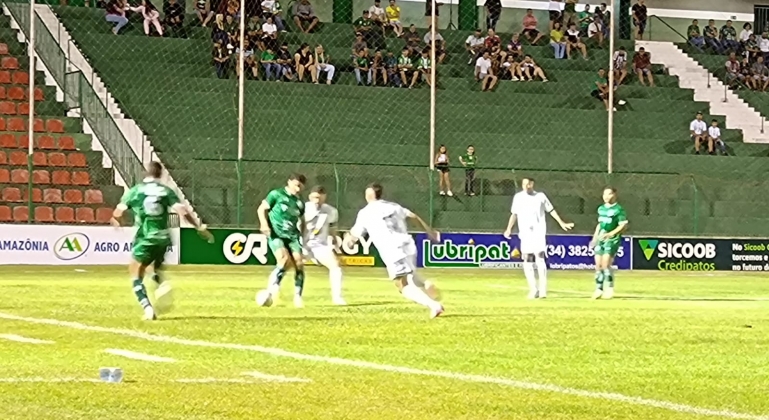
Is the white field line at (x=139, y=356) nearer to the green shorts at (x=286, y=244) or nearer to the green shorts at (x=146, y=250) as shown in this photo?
the green shorts at (x=146, y=250)

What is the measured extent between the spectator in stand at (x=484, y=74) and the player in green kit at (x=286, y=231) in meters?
25.6

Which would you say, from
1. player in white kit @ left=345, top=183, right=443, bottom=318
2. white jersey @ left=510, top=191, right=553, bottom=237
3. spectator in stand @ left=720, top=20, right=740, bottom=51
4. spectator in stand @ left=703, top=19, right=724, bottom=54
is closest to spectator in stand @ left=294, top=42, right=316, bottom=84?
spectator in stand @ left=703, top=19, right=724, bottom=54

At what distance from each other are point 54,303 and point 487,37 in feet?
93.4

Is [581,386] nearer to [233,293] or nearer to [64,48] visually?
[233,293]

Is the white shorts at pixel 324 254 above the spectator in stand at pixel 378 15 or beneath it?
beneath

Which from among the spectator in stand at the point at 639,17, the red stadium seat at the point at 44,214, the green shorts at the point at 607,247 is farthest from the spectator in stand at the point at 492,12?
the green shorts at the point at 607,247

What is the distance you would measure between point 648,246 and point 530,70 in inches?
345

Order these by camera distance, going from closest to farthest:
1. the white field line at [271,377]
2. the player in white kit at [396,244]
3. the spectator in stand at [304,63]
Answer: the white field line at [271,377] → the player in white kit at [396,244] → the spectator in stand at [304,63]

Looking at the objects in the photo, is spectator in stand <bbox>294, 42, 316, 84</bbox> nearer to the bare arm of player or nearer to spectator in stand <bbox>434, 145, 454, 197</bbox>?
spectator in stand <bbox>434, 145, 454, 197</bbox>

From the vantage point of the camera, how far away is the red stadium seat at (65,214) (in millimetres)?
38969

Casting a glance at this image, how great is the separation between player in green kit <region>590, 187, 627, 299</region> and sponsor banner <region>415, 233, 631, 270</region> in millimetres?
13249

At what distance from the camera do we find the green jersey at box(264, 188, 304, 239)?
23281mm

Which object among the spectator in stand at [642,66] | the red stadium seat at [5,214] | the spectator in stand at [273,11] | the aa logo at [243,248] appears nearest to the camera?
the red stadium seat at [5,214]

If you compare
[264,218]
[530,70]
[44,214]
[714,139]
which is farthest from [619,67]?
[264,218]
